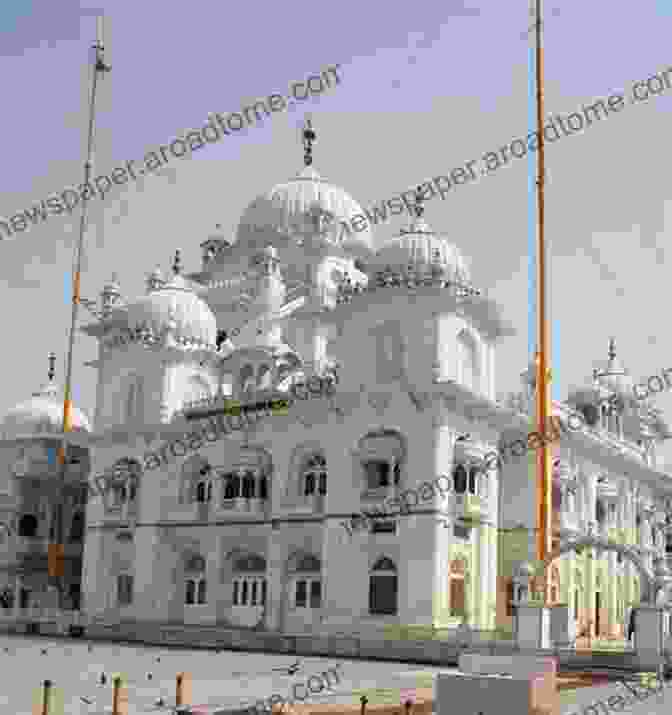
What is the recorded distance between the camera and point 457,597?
39.6 metres

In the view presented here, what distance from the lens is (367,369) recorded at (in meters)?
41.5

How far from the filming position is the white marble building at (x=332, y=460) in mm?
39781

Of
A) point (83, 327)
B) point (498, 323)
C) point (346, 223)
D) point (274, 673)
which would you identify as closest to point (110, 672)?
point (274, 673)

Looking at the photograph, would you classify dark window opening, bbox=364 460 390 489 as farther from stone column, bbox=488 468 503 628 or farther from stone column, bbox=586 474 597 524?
stone column, bbox=586 474 597 524

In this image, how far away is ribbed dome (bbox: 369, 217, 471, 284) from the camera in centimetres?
4103

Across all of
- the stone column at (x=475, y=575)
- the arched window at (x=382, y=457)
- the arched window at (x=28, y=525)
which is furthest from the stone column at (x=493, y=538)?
the arched window at (x=28, y=525)

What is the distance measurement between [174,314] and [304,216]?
11.1 meters

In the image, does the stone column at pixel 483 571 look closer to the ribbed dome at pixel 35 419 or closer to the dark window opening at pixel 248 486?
the dark window opening at pixel 248 486

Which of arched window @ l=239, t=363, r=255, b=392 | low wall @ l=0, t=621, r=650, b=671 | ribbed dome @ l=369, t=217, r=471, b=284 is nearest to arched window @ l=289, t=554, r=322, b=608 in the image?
low wall @ l=0, t=621, r=650, b=671

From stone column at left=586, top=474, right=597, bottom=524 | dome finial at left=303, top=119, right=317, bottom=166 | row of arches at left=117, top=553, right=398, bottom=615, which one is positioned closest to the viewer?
row of arches at left=117, top=553, right=398, bottom=615

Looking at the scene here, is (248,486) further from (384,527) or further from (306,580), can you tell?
(384,527)

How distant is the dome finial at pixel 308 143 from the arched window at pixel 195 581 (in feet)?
78.7

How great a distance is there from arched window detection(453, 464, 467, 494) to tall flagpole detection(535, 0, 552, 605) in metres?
4.19

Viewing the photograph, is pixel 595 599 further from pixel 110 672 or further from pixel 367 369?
pixel 110 672
